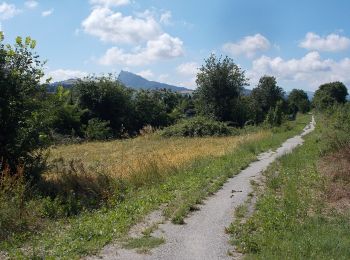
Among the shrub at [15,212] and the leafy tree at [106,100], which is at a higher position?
the leafy tree at [106,100]

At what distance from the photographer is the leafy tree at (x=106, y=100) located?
4409 cm

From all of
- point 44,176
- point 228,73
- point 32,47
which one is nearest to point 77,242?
point 44,176

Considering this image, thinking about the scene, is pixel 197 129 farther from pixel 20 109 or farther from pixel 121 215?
pixel 121 215

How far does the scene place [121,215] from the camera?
31.2ft

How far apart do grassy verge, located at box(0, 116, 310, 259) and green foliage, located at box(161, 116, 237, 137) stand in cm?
2138

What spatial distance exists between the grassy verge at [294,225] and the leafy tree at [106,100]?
1236 inches

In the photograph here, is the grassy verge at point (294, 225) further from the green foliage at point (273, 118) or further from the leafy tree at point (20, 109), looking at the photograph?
the green foliage at point (273, 118)

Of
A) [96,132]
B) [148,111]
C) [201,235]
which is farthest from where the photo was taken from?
[148,111]

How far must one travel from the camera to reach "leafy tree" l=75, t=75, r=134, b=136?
1736 inches

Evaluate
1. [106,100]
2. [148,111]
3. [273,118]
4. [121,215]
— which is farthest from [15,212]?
[273,118]

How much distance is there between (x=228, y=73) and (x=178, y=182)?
36.5 meters

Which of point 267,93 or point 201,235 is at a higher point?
point 267,93

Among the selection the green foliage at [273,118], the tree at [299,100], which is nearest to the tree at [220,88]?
the green foliage at [273,118]

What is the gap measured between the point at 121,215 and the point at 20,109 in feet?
15.7
